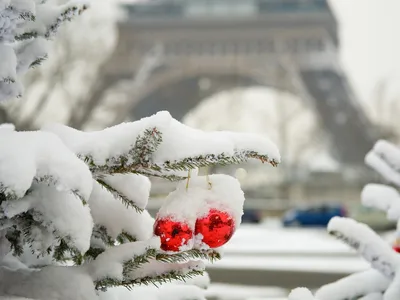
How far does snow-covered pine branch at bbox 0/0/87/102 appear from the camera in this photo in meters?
1.66

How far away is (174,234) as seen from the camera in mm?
1577

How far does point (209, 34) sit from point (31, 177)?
36921mm

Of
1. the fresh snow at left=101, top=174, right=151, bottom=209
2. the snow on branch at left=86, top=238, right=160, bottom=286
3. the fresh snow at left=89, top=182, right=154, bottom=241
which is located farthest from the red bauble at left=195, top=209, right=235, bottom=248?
the fresh snow at left=89, top=182, right=154, bottom=241

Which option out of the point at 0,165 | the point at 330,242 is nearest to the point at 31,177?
the point at 0,165

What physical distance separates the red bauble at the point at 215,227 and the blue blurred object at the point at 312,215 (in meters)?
21.9

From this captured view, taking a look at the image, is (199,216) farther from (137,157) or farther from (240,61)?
(240,61)

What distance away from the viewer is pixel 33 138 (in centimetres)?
146

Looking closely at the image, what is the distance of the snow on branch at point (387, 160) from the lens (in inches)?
121

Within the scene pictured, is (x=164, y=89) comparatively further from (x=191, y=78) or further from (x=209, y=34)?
(x=209, y=34)

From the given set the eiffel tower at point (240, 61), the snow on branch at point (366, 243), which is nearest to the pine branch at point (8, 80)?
the snow on branch at point (366, 243)

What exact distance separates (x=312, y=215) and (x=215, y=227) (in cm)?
2245

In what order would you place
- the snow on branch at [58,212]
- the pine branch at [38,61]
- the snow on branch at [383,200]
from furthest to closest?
1. the snow on branch at [383,200]
2. the pine branch at [38,61]
3. the snow on branch at [58,212]

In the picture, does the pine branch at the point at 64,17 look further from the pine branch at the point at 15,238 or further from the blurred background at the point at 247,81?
the blurred background at the point at 247,81

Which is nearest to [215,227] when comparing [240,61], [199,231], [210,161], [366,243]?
[199,231]
